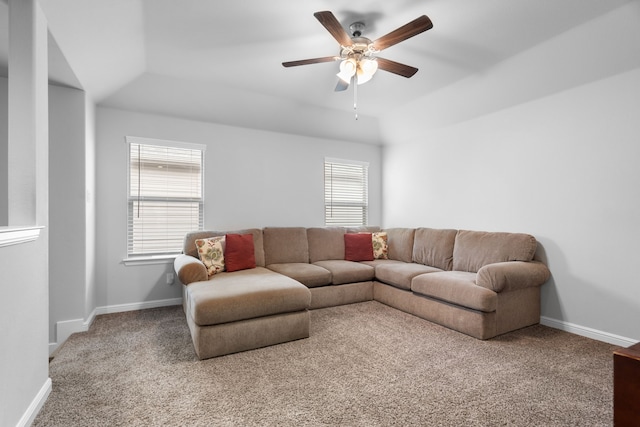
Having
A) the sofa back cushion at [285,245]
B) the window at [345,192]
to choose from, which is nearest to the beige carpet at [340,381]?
the sofa back cushion at [285,245]

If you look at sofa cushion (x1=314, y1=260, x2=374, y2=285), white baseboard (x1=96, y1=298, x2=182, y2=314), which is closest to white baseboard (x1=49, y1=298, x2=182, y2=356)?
white baseboard (x1=96, y1=298, x2=182, y2=314)

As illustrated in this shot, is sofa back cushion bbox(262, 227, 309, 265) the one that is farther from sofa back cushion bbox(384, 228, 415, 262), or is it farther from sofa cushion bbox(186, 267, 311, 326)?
sofa back cushion bbox(384, 228, 415, 262)

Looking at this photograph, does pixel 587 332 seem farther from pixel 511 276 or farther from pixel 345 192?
pixel 345 192

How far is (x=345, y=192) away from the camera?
5.38m

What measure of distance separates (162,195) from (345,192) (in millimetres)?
2864

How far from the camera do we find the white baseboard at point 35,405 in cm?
163

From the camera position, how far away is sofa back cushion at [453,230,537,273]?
3.24m

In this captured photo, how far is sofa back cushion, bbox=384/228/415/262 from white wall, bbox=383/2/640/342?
2.34 feet

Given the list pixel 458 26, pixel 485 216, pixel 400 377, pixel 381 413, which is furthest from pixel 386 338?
pixel 458 26

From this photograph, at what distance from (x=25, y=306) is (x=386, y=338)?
A: 262 centimetres

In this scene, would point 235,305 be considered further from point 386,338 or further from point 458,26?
point 458,26

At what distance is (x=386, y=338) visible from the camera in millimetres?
2861

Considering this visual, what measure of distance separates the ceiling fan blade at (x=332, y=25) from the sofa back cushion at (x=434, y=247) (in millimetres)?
2753

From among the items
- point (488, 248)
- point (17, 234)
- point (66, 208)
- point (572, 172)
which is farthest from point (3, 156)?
point (572, 172)
